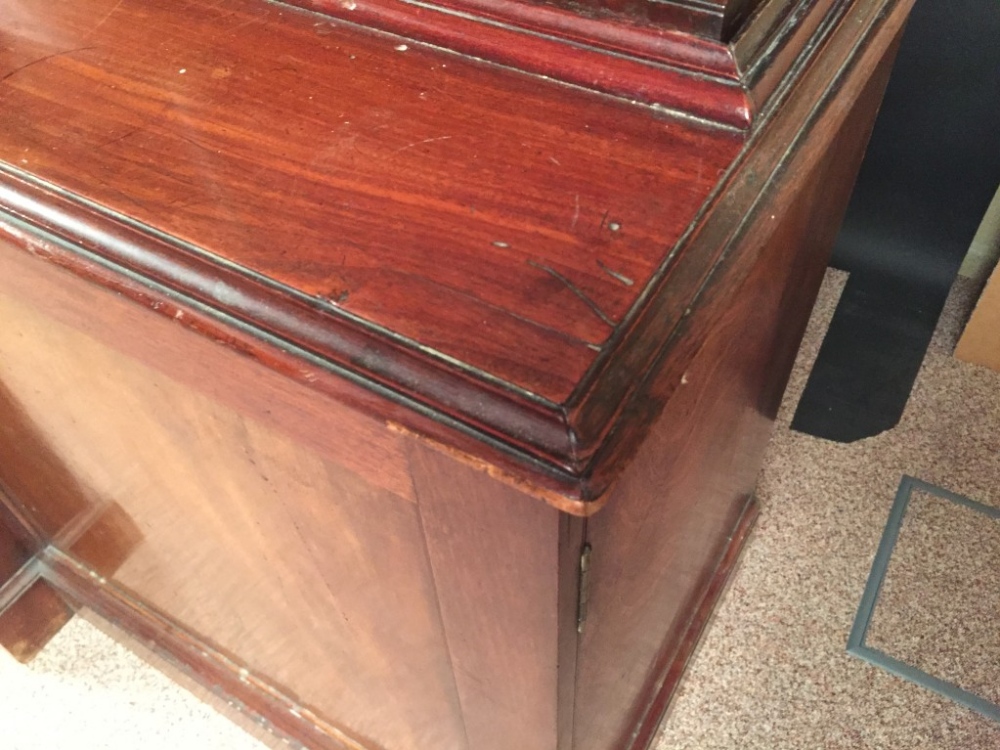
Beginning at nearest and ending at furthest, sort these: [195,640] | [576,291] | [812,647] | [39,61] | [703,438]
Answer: [576,291] → [39,61] → [703,438] → [195,640] → [812,647]

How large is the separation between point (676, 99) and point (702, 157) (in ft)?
0.12

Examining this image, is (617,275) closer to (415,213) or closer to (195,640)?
(415,213)

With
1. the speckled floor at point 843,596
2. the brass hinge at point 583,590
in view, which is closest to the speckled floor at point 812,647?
the speckled floor at point 843,596

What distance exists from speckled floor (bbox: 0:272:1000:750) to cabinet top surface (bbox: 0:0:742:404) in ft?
2.51

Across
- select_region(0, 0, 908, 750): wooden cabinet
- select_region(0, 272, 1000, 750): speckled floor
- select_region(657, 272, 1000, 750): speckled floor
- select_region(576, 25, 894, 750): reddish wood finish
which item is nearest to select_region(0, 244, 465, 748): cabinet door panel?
select_region(0, 0, 908, 750): wooden cabinet

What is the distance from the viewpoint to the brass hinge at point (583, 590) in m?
0.42

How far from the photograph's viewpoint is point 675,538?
688mm

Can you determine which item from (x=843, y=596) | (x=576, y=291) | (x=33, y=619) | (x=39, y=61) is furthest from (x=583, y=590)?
(x=33, y=619)

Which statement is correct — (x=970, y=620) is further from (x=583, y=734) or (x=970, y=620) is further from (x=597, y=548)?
(x=597, y=548)

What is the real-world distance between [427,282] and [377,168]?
0.27ft

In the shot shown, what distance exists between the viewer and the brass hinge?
0.42 meters

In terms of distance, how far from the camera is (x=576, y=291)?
1.16 ft

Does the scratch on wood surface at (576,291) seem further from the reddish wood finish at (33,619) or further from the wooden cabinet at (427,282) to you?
the reddish wood finish at (33,619)

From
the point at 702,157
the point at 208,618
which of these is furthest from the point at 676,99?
the point at 208,618
